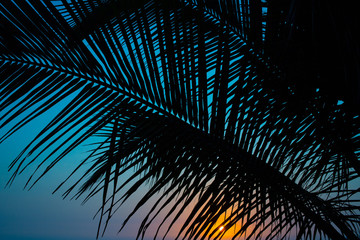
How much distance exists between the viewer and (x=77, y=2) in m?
0.70

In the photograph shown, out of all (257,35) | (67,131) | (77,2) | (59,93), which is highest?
(257,35)

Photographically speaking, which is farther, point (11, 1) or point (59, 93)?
point (59, 93)

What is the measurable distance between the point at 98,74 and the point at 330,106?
25.0 inches

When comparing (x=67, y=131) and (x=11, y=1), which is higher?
(x=11, y=1)

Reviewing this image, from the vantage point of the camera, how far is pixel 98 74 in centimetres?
77

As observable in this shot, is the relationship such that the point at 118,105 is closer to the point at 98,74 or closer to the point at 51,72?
the point at 98,74

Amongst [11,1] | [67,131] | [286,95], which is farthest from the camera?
[286,95]

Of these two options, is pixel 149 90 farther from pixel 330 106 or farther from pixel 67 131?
pixel 330 106

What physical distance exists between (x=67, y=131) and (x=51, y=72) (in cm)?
19

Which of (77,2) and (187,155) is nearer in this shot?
(77,2)

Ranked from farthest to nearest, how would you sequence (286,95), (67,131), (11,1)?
(286,95) → (67,131) → (11,1)

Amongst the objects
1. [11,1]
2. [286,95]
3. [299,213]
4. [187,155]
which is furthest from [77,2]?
Answer: [299,213]

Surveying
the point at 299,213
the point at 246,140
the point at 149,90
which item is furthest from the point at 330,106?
the point at 149,90

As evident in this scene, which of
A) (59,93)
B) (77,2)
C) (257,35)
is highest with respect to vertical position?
(257,35)
